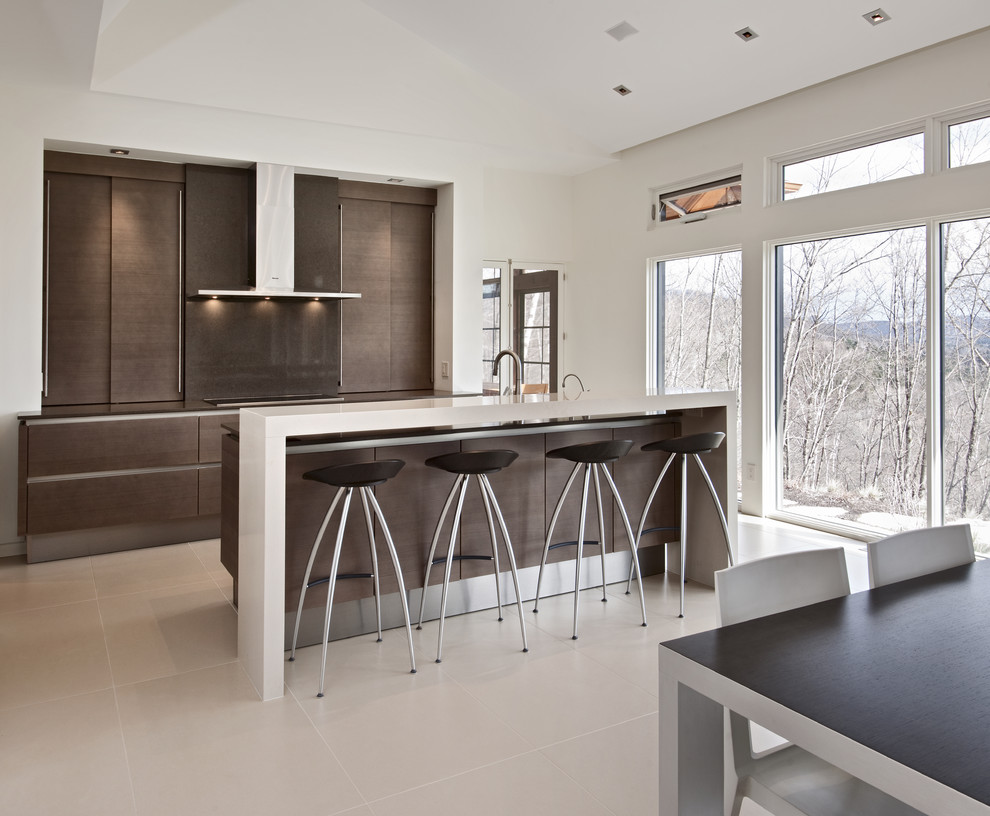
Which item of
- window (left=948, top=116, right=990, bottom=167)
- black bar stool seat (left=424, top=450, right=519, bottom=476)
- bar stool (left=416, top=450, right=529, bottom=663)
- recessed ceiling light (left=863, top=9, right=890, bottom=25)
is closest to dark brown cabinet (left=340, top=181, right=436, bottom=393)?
bar stool (left=416, top=450, right=529, bottom=663)

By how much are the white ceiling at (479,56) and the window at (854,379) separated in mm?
1238

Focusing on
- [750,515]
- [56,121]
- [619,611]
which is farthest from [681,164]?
[56,121]

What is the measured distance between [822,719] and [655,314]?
19.5 feet

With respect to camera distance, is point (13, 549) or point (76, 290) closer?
point (13, 549)

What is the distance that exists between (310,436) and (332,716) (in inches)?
45.4

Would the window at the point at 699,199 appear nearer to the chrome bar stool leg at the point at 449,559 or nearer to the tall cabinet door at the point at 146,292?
the chrome bar stool leg at the point at 449,559

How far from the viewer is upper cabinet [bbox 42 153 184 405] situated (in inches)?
204

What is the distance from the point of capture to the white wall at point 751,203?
4578 millimetres

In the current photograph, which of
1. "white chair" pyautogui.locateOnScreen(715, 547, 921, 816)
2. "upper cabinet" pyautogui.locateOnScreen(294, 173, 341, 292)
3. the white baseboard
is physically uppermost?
"upper cabinet" pyautogui.locateOnScreen(294, 173, 341, 292)

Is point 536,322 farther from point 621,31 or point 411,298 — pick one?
point 621,31

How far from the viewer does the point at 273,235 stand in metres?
5.60

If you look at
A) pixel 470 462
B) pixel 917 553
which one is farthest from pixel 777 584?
pixel 470 462

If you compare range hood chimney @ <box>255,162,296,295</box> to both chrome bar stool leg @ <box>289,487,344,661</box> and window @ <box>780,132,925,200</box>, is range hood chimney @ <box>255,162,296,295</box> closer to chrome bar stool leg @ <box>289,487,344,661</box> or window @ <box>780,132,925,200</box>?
chrome bar stool leg @ <box>289,487,344,661</box>

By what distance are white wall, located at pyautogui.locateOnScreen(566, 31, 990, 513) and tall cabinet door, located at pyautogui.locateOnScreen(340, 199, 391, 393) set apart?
2.12m
